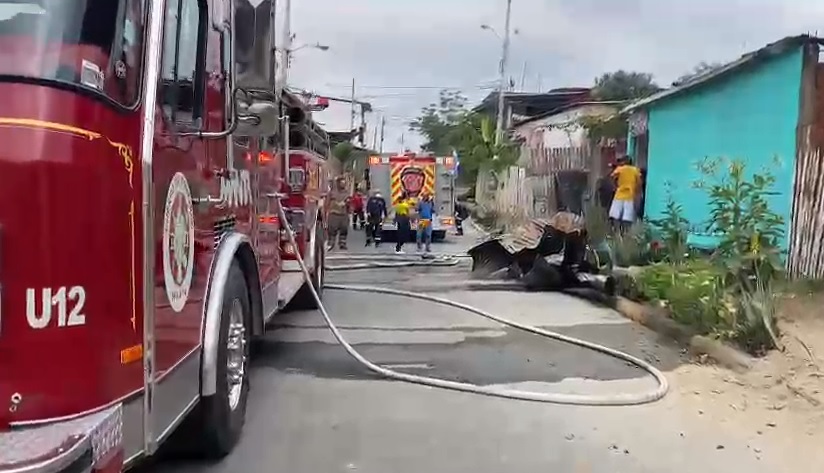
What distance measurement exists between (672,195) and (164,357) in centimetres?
1269

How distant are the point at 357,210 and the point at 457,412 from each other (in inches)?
885

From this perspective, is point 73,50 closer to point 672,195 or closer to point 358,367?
point 358,367

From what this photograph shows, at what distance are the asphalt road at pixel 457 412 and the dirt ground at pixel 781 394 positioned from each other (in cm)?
21

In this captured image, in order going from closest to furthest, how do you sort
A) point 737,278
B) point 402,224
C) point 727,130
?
1. point 737,278
2. point 727,130
3. point 402,224

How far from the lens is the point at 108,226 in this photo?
3201 mm

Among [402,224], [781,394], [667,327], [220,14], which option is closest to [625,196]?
[667,327]

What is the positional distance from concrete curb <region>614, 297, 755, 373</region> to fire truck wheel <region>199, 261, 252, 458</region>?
402cm

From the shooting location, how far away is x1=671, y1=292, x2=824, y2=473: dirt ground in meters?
5.75

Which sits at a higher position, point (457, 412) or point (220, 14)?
point (220, 14)

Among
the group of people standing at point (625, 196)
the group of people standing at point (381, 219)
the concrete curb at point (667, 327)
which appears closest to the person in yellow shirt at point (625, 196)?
the group of people standing at point (625, 196)

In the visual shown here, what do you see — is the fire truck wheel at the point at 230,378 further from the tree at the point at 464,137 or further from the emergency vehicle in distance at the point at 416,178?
the tree at the point at 464,137

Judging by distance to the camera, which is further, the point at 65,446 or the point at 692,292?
the point at 692,292

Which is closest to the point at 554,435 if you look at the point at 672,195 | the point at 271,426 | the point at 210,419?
the point at 271,426

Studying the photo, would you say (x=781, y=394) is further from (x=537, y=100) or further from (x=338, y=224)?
(x=537, y=100)
